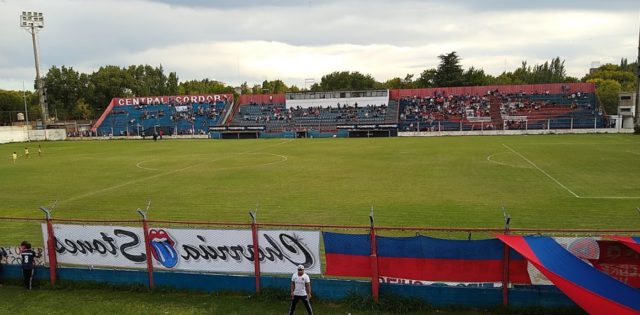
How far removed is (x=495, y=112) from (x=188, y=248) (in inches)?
2685

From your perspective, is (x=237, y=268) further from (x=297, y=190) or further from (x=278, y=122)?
(x=278, y=122)

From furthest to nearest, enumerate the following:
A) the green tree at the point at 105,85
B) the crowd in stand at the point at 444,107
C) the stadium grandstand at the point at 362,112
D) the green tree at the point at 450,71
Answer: the green tree at the point at 105,85 < the green tree at the point at 450,71 < the crowd in stand at the point at 444,107 < the stadium grandstand at the point at 362,112

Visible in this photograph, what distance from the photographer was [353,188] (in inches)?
924

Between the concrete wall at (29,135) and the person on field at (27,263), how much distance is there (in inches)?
2774

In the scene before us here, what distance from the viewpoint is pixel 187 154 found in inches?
1714

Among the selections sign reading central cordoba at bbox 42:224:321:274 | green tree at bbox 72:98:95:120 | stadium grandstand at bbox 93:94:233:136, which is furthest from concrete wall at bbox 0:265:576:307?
green tree at bbox 72:98:95:120

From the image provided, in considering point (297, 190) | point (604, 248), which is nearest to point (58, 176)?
point (297, 190)

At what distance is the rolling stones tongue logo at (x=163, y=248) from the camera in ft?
36.0

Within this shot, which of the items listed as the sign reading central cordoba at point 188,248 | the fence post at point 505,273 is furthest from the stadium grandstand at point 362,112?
the fence post at point 505,273

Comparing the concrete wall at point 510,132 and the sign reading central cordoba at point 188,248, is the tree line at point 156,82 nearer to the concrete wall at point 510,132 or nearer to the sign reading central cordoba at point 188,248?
the concrete wall at point 510,132

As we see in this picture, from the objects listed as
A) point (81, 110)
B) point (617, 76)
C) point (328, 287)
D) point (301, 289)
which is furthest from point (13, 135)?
point (617, 76)

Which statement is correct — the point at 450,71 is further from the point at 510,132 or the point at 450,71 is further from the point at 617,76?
the point at 617,76

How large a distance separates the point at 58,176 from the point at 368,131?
4655 centimetres

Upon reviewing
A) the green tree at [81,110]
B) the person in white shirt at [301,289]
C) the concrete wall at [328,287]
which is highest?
the green tree at [81,110]
